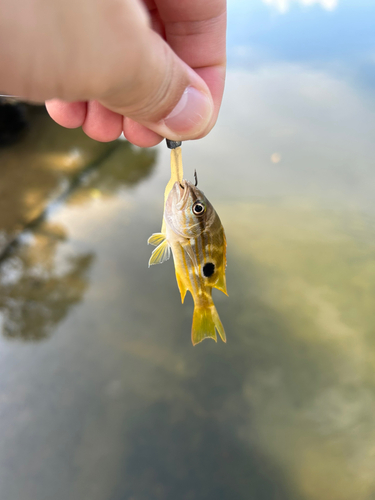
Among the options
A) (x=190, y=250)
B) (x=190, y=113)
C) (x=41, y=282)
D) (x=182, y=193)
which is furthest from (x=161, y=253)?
(x=41, y=282)

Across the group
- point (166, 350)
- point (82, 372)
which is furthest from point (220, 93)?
point (82, 372)

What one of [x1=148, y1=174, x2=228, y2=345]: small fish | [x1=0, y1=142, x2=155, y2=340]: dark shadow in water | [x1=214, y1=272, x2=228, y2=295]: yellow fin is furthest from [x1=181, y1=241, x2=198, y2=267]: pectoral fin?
[x1=0, y1=142, x2=155, y2=340]: dark shadow in water

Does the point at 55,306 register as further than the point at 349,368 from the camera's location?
Yes

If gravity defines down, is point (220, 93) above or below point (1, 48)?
above

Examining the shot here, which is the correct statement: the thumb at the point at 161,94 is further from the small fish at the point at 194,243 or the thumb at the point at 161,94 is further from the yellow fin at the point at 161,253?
the yellow fin at the point at 161,253

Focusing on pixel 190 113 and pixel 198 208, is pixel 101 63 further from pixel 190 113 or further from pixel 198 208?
pixel 198 208

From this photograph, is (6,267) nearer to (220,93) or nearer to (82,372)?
(82,372)

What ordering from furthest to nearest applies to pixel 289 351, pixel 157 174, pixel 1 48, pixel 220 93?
pixel 157 174 < pixel 289 351 < pixel 220 93 < pixel 1 48

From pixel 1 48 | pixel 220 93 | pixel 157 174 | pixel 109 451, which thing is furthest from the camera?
pixel 157 174
